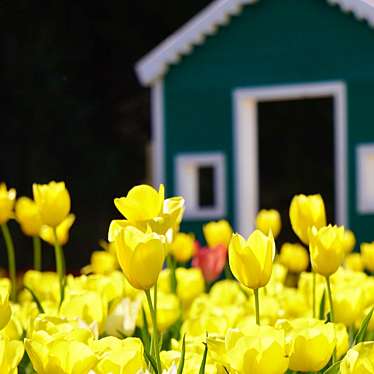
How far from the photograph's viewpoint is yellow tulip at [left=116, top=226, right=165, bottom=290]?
1.04 m

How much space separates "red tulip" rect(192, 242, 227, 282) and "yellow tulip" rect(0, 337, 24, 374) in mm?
1492

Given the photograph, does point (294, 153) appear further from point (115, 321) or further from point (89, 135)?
point (115, 321)

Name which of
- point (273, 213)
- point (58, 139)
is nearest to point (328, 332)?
point (273, 213)

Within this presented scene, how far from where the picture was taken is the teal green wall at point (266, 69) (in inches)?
231

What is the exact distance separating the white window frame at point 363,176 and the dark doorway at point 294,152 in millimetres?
2201

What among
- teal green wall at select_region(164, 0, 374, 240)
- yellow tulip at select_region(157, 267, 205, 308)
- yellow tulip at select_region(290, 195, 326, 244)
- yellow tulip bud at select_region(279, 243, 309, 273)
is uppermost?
teal green wall at select_region(164, 0, 374, 240)

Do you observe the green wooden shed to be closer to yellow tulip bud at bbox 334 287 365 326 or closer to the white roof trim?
the white roof trim

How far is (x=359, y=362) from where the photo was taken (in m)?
0.96

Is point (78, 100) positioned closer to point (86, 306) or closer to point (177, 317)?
point (177, 317)

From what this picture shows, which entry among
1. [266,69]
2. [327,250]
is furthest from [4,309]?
[266,69]

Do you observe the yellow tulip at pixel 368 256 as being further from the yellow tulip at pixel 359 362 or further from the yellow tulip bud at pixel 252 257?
the yellow tulip at pixel 359 362

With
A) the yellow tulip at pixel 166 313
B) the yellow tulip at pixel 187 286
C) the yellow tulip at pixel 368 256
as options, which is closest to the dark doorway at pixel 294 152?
the yellow tulip at pixel 368 256

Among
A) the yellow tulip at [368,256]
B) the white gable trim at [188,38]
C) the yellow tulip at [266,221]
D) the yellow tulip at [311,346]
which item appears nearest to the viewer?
the yellow tulip at [311,346]

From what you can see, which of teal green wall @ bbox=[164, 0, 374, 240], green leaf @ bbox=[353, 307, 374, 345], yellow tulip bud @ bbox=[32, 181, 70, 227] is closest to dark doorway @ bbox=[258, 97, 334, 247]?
teal green wall @ bbox=[164, 0, 374, 240]
